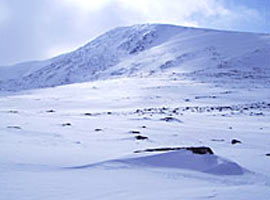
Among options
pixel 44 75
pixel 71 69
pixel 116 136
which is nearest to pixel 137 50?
pixel 71 69

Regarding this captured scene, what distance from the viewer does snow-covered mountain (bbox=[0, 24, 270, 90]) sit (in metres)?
113

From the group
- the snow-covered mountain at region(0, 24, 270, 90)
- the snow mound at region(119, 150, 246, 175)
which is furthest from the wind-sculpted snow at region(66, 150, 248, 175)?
the snow-covered mountain at region(0, 24, 270, 90)

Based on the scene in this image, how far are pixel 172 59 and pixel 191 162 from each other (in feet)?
425

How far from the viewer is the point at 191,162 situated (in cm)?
876

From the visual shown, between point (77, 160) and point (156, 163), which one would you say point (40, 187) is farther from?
point (156, 163)

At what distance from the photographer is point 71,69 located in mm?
170875

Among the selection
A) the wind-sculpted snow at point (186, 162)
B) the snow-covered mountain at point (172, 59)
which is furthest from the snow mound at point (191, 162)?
the snow-covered mountain at point (172, 59)

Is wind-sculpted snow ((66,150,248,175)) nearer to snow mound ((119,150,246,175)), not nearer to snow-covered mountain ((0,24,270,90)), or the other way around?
snow mound ((119,150,246,175))

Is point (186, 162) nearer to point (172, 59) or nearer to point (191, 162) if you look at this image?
point (191, 162)

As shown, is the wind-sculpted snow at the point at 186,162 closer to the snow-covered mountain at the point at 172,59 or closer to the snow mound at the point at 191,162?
the snow mound at the point at 191,162

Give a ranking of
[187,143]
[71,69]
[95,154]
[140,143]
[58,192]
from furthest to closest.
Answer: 1. [71,69]
2. [187,143]
3. [140,143]
4. [95,154]
5. [58,192]

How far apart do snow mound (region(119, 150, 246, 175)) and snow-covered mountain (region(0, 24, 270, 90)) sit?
8089 centimetres

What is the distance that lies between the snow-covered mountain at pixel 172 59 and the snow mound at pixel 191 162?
265 ft

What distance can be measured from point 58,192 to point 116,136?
8.60 meters
